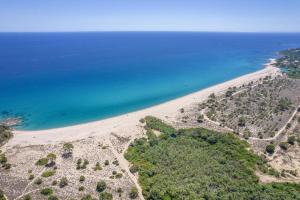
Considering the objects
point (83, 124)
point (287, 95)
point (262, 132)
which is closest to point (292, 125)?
point (262, 132)

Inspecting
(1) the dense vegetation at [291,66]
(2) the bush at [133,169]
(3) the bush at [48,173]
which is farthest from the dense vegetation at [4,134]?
(1) the dense vegetation at [291,66]

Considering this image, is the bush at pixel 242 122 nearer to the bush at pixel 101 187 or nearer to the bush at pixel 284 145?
the bush at pixel 284 145

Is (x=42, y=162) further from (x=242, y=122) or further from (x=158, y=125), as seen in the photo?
(x=242, y=122)

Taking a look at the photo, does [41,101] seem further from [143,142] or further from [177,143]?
[177,143]

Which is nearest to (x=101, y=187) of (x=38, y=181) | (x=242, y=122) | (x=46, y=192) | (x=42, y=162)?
(x=46, y=192)

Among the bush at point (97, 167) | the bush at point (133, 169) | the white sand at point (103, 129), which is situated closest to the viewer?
the bush at point (133, 169)

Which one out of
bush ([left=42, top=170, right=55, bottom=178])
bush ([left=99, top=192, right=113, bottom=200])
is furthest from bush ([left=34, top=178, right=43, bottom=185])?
bush ([left=99, top=192, right=113, bottom=200])

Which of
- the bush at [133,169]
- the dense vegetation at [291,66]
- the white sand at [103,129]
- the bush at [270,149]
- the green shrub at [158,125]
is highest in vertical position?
the dense vegetation at [291,66]
